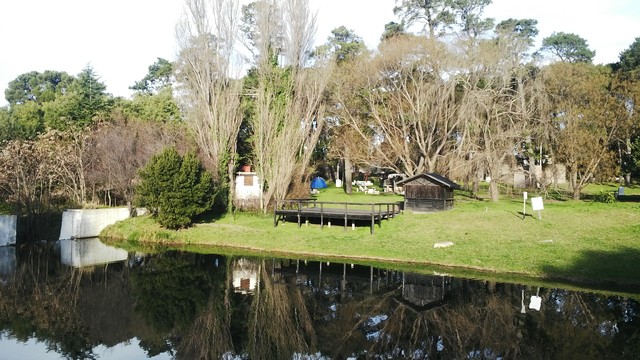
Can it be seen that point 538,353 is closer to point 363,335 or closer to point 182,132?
point 363,335

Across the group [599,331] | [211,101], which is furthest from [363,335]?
[211,101]

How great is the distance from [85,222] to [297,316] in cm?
2154

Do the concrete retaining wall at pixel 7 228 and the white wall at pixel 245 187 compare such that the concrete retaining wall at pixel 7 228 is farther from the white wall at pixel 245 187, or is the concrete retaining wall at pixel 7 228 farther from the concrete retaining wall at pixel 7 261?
the white wall at pixel 245 187

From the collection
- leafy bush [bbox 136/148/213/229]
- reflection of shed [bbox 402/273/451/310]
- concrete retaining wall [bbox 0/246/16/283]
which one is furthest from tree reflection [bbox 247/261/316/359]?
leafy bush [bbox 136/148/213/229]

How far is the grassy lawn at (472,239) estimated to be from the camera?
63.7 ft

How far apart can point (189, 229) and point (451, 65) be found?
2169 centimetres

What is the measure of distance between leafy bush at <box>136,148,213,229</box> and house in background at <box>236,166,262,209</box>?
4.98 metres

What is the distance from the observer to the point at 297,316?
14578 mm

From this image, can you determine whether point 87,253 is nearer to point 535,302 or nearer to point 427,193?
point 427,193

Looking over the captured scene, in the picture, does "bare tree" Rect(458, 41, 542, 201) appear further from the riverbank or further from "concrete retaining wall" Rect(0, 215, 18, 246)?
"concrete retaining wall" Rect(0, 215, 18, 246)

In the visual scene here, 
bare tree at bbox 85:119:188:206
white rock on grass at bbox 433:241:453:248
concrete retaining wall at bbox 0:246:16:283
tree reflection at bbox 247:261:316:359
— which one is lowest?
tree reflection at bbox 247:261:316:359

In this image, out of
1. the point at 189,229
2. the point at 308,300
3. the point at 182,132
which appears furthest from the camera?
the point at 182,132

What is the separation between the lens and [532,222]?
25.6 m

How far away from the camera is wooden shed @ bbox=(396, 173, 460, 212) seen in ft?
98.7
